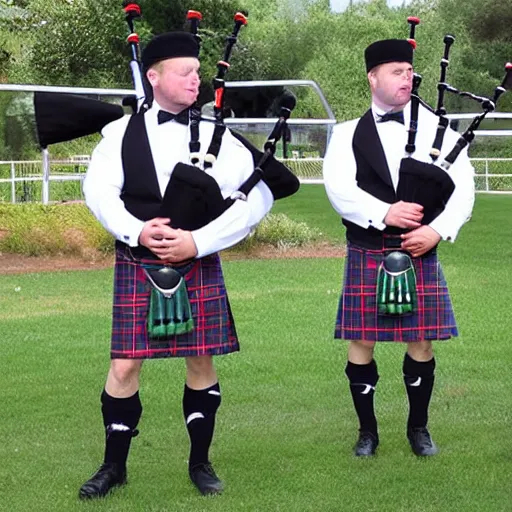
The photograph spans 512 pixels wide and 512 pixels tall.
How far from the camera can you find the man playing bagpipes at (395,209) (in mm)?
4715

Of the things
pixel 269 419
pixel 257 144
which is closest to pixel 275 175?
pixel 269 419

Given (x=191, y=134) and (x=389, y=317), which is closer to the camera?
(x=191, y=134)

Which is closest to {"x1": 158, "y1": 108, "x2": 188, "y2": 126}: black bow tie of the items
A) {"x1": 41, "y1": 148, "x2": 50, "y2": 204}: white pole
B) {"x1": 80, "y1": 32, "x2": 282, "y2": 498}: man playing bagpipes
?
{"x1": 80, "y1": 32, "x2": 282, "y2": 498}: man playing bagpipes

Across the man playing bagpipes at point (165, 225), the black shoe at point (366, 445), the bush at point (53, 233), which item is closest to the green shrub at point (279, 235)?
the bush at point (53, 233)

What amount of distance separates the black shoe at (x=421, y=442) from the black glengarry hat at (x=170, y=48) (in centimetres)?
193

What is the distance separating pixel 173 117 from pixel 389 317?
1277mm

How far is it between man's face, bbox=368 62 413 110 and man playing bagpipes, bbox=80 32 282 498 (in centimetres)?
71

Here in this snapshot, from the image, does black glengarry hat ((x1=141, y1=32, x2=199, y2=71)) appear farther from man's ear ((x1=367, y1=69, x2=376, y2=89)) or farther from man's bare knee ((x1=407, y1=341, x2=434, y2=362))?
man's bare knee ((x1=407, y1=341, x2=434, y2=362))

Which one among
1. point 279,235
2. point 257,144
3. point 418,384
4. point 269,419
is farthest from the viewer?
point 257,144

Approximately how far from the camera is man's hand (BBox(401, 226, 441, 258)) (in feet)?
15.5

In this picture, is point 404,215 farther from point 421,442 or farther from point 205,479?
point 205,479

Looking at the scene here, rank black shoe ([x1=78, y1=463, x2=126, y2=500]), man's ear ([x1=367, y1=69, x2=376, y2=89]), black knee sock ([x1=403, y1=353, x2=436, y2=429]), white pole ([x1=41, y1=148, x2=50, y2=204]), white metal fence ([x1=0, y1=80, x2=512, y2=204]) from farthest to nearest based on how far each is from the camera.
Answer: white metal fence ([x1=0, y1=80, x2=512, y2=204])
white pole ([x1=41, y1=148, x2=50, y2=204])
black knee sock ([x1=403, y1=353, x2=436, y2=429])
man's ear ([x1=367, y1=69, x2=376, y2=89])
black shoe ([x1=78, y1=463, x2=126, y2=500])

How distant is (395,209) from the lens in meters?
4.68

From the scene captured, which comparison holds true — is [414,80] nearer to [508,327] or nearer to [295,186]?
[295,186]
